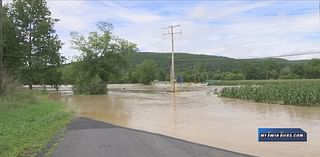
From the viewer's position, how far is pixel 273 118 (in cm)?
1662

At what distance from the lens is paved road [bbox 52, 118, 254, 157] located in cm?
741

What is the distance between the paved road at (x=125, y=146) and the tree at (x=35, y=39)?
31133 mm

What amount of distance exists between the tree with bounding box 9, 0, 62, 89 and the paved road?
31133mm

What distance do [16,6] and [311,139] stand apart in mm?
36998

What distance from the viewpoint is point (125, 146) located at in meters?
8.31

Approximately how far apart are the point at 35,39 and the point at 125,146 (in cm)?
3534

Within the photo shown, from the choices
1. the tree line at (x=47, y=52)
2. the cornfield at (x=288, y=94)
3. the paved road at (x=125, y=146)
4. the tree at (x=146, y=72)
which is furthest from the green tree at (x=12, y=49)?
the tree at (x=146, y=72)

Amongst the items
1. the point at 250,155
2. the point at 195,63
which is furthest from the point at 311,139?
the point at 195,63

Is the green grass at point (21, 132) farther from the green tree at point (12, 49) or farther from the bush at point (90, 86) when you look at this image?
the bush at point (90, 86)

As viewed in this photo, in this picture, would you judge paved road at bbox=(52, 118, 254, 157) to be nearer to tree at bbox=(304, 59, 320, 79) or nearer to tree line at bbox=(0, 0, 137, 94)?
tree line at bbox=(0, 0, 137, 94)

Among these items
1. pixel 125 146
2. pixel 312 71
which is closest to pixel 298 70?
pixel 312 71

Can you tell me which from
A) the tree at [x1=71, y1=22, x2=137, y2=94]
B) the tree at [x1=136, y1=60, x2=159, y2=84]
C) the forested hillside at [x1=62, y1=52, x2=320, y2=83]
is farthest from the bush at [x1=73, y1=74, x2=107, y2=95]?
the tree at [x1=136, y1=60, x2=159, y2=84]

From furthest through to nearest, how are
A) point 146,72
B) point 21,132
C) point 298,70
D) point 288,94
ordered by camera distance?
point 146,72 → point 298,70 → point 288,94 → point 21,132

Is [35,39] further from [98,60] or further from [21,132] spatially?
[21,132]
